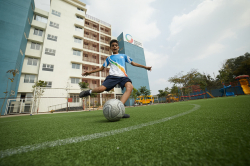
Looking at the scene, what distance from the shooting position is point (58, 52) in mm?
18609

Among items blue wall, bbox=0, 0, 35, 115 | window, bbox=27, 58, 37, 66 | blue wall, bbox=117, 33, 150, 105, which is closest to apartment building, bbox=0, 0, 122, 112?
window, bbox=27, 58, 37, 66

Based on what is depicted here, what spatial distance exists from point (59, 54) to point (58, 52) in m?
0.41

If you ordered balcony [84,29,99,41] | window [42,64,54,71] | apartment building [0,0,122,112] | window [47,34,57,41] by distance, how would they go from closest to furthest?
apartment building [0,0,122,112] → window [42,64,54,71] → window [47,34,57,41] → balcony [84,29,99,41]

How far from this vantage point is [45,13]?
1906 cm

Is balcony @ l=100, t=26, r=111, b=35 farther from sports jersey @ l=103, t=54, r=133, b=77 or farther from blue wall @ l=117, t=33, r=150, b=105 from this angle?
sports jersey @ l=103, t=54, r=133, b=77

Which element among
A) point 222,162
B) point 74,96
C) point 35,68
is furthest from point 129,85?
point 35,68

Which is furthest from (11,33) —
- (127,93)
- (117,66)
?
(127,93)

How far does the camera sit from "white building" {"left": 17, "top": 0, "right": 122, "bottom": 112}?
15.7m

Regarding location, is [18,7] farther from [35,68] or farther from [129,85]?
[129,85]

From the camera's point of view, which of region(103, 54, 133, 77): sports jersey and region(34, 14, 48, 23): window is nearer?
region(103, 54, 133, 77): sports jersey

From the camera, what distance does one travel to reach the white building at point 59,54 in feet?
51.6

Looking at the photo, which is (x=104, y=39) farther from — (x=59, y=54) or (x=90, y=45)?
(x=59, y=54)

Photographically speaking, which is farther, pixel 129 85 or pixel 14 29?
pixel 14 29

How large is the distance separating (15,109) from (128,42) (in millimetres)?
26169
